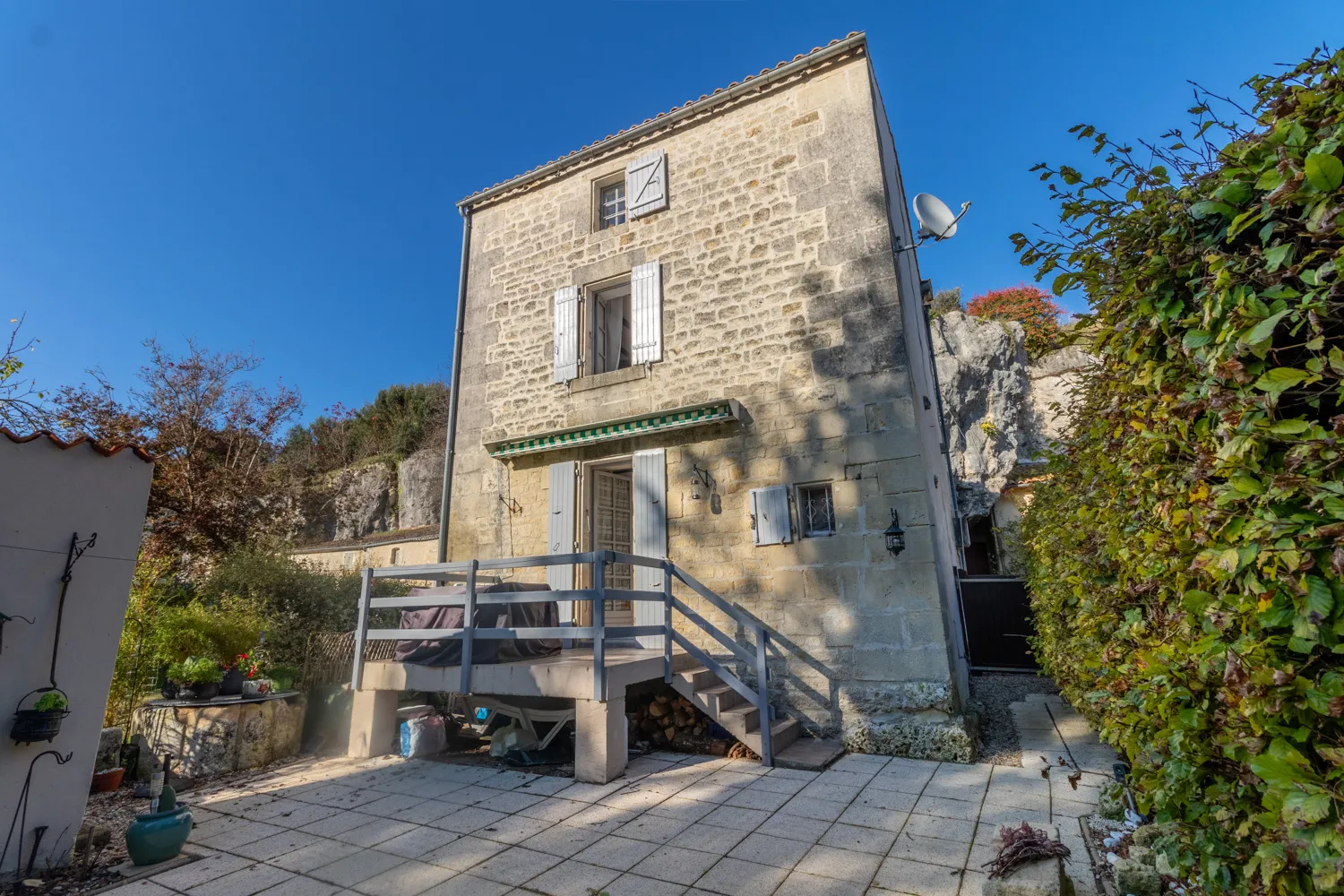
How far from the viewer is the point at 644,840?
12.6ft

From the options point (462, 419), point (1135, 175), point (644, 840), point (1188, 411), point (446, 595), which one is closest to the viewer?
point (1188, 411)

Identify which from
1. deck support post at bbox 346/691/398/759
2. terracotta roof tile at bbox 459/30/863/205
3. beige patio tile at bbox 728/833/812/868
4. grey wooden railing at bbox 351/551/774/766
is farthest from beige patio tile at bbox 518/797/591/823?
terracotta roof tile at bbox 459/30/863/205

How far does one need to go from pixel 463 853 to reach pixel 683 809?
4.99ft

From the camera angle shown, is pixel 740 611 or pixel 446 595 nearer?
pixel 446 595

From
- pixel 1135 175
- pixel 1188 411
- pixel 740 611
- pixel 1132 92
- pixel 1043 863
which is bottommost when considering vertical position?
pixel 1043 863

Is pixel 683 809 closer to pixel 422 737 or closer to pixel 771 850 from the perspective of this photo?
pixel 771 850

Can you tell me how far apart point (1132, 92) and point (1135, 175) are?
4.28 metres

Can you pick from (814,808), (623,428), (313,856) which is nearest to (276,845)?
(313,856)

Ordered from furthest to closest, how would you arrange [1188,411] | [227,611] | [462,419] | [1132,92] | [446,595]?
[462,419] → [227,611] → [446,595] → [1132,92] → [1188,411]

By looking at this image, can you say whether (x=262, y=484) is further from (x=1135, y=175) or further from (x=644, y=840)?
(x=1135, y=175)

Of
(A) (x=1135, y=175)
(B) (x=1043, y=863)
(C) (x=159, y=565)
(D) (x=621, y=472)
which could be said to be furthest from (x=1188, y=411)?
(C) (x=159, y=565)

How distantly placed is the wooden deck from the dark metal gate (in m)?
6.95

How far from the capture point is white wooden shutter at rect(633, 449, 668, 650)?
7355 mm

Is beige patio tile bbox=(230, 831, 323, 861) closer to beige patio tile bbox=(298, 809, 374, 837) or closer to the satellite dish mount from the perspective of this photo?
beige patio tile bbox=(298, 809, 374, 837)
